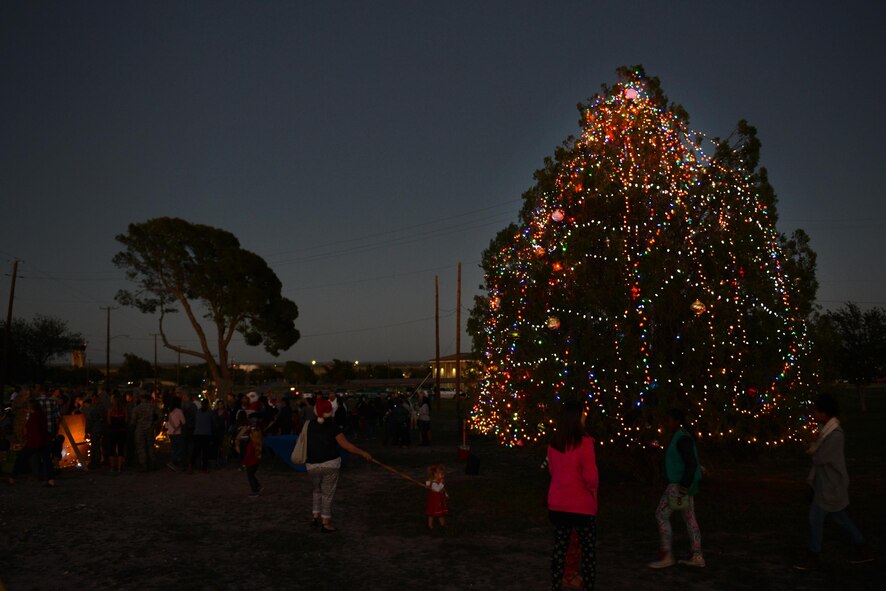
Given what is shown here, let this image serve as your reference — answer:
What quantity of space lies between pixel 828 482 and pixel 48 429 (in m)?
14.3

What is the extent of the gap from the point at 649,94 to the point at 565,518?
945cm

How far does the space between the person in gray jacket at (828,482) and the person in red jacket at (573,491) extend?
2.58 metres

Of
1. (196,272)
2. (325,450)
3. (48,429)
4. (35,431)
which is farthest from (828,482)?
(196,272)

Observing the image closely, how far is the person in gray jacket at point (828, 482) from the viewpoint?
6879 millimetres

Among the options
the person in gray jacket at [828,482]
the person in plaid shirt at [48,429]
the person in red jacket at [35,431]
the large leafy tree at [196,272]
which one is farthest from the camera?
the large leafy tree at [196,272]

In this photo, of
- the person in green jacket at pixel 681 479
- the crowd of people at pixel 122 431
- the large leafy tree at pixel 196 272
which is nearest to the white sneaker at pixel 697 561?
the person in green jacket at pixel 681 479

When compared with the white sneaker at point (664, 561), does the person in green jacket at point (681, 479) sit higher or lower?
higher

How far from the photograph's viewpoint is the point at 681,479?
7016 millimetres

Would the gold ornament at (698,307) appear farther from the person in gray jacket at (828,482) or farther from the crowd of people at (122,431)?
the crowd of people at (122,431)

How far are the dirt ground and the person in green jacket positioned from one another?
10.5 inches

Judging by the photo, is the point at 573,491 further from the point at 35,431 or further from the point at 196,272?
the point at 196,272

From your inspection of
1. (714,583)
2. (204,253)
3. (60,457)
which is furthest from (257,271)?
(714,583)

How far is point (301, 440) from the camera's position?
31.4ft

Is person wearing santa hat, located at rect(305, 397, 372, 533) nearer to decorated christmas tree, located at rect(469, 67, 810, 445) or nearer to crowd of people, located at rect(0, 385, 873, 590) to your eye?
crowd of people, located at rect(0, 385, 873, 590)
